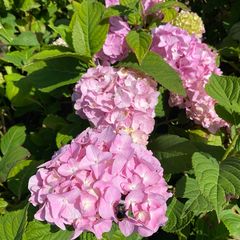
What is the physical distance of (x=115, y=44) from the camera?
5.70 ft

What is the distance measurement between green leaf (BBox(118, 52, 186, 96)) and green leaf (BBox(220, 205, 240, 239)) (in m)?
0.37

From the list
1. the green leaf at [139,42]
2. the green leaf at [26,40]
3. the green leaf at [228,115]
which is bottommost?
the green leaf at [26,40]

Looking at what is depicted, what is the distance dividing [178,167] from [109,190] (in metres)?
0.33

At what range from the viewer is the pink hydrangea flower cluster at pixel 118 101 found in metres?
1.55

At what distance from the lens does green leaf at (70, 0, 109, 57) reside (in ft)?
5.60

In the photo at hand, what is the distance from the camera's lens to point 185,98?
1.74 meters

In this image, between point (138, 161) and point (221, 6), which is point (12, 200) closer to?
point (138, 161)

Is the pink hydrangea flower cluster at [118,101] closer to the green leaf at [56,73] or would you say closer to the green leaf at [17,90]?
the green leaf at [56,73]

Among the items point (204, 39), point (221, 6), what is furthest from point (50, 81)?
point (221, 6)

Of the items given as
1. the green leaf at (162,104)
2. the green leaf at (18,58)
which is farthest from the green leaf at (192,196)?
the green leaf at (18,58)

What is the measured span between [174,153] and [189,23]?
1.90 feet

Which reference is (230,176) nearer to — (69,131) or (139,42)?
(139,42)

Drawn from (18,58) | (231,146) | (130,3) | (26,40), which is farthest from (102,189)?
(26,40)

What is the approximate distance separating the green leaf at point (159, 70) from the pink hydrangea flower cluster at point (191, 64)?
0.24ft
